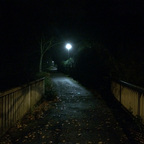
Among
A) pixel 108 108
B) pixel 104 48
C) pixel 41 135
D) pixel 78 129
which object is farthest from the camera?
pixel 104 48

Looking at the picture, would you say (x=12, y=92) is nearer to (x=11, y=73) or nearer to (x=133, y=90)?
(x=11, y=73)

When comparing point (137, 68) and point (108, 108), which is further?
point (137, 68)

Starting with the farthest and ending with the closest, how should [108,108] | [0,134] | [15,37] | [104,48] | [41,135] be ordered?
1. [104,48]
2. [15,37]
3. [108,108]
4. [41,135]
5. [0,134]

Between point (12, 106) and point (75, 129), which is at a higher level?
point (12, 106)

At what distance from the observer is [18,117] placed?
555 cm

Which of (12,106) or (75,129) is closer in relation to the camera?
(12,106)

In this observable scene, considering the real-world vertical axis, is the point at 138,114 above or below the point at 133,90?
below

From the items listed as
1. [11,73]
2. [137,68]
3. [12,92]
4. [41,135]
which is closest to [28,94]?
[11,73]

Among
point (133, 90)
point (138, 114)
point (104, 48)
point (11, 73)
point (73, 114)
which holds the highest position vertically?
point (104, 48)

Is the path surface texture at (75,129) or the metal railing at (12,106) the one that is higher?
the metal railing at (12,106)

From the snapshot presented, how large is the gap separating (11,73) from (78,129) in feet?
11.0

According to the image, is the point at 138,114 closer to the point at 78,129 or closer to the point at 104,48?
the point at 78,129

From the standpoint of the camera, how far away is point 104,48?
12688 millimetres

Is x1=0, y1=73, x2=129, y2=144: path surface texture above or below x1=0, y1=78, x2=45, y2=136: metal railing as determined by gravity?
below
